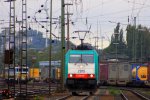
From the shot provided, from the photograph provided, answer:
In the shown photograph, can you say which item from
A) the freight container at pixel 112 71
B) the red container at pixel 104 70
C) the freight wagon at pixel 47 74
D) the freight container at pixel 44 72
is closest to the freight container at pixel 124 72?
the freight container at pixel 112 71

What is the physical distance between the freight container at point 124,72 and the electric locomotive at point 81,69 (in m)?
33.5

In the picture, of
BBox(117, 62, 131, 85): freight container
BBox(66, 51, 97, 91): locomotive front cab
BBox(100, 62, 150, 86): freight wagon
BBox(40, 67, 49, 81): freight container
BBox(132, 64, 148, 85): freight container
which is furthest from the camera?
BBox(40, 67, 49, 81): freight container

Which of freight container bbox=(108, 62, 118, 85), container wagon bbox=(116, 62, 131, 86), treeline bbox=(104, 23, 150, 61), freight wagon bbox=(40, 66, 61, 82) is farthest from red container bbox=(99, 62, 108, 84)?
treeline bbox=(104, 23, 150, 61)

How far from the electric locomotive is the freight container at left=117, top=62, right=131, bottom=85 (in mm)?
33474

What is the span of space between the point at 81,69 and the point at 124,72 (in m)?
34.3

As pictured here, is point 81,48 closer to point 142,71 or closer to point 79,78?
point 79,78

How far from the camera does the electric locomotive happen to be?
3919cm

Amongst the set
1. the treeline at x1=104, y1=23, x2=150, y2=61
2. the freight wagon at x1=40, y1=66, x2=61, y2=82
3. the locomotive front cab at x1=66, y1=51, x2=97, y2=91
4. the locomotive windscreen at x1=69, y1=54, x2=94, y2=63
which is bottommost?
the freight wagon at x1=40, y1=66, x2=61, y2=82

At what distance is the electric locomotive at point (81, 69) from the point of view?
39.2 meters

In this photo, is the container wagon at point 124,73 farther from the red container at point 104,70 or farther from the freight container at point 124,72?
the red container at point 104,70

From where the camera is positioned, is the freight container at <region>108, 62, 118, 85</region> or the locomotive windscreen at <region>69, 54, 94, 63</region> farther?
the freight container at <region>108, 62, 118, 85</region>

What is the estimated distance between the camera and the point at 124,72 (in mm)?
72938

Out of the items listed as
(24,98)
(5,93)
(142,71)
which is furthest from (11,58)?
(142,71)

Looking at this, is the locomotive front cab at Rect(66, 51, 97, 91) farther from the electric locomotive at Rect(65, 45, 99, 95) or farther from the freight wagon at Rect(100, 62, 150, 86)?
the freight wagon at Rect(100, 62, 150, 86)
